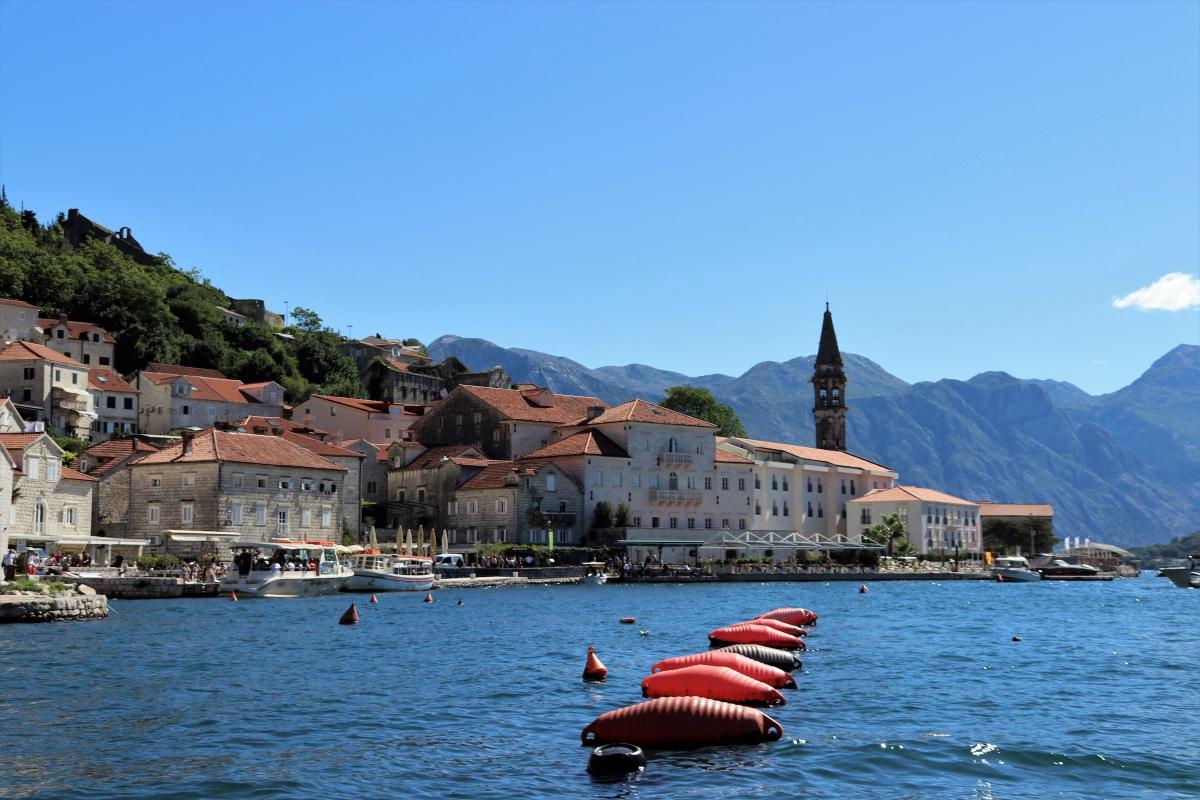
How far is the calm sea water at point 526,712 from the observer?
15.3 m

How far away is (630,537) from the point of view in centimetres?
8344

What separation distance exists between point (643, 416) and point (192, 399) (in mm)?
33890

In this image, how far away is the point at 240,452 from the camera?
64.9m

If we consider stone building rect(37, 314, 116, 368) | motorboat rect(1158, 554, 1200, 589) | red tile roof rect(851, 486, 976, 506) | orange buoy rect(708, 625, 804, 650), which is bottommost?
motorboat rect(1158, 554, 1200, 589)

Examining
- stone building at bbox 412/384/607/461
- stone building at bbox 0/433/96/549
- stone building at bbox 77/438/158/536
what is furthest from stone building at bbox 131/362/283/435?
stone building at bbox 0/433/96/549

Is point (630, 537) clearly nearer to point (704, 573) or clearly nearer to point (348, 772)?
point (704, 573)

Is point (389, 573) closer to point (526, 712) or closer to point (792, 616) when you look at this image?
point (792, 616)

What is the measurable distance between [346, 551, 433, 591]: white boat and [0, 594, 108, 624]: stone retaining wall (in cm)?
1983

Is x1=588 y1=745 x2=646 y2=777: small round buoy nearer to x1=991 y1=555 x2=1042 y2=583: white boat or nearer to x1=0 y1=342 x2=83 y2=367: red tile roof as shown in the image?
x1=0 y1=342 x2=83 y2=367: red tile roof

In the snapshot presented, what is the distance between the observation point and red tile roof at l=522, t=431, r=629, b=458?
83.3 meters

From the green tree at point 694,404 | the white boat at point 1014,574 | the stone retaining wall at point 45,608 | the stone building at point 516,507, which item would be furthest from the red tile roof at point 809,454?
the stone retaining wall at point 45,608

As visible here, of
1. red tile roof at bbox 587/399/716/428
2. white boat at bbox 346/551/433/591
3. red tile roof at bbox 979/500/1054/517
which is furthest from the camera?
red tile roof at bbox 979/500/1054/517

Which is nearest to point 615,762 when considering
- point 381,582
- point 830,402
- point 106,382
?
point 381,582

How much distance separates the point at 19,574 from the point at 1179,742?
38.2 metres
